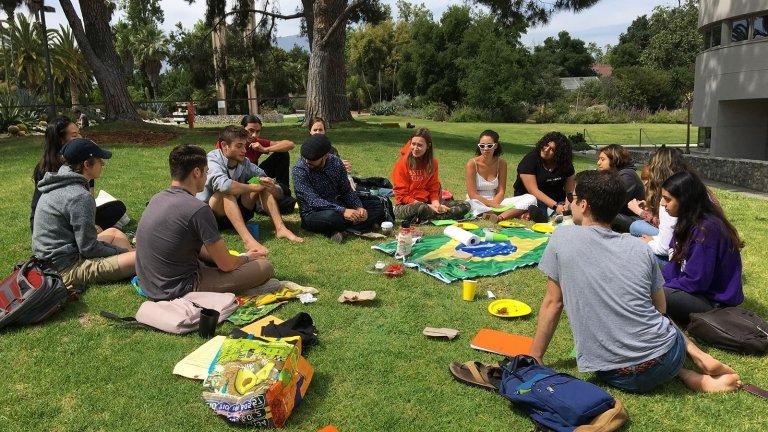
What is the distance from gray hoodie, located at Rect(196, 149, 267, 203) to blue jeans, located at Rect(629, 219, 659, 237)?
4.30 m

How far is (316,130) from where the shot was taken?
24.7 feet

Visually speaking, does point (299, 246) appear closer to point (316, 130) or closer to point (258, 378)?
point (316, 130)

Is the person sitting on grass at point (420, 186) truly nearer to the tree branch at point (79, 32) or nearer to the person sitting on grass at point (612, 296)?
the person sitting on grass at point (612, 296)

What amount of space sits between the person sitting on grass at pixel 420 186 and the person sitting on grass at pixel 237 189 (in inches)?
67.7

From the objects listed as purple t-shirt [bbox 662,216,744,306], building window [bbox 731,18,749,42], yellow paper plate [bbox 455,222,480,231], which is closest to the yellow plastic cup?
purple t-shirt [bbox 662,216,744,306]

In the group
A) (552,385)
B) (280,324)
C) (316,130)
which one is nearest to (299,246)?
(316,130)

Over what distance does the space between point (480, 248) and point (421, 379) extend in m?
2.95

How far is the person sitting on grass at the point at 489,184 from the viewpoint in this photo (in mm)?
7832

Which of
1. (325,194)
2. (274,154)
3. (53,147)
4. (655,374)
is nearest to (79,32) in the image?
(274,154)

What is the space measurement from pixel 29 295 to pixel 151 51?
201 feet

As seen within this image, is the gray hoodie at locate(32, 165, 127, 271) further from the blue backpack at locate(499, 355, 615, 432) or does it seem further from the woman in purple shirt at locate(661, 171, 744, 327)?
the woman in purple shirt at locate(661, 171, 744, 327)

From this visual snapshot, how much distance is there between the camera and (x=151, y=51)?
58.8m

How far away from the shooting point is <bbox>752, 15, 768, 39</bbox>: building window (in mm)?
18141

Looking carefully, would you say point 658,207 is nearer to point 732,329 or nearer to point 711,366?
point 732,329
